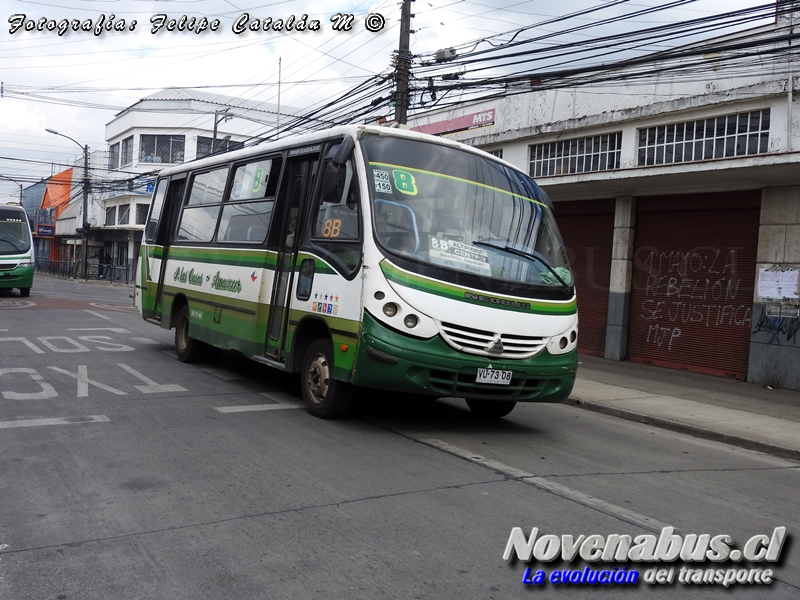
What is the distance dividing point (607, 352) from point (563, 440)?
904 cm

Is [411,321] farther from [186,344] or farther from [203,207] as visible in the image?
[186,344]

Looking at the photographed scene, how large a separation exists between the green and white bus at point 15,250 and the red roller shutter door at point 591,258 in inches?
637

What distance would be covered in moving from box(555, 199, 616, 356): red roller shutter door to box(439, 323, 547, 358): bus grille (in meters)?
9.88

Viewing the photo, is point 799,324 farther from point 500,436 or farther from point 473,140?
point 473,140

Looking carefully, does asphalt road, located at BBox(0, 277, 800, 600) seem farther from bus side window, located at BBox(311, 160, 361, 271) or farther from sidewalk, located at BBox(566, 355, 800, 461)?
bus side window, located at BBox(311, 160, 361, 271)

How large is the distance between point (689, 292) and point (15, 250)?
19.4 m

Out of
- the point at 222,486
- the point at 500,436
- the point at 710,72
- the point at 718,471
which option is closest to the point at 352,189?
the point at 500,436

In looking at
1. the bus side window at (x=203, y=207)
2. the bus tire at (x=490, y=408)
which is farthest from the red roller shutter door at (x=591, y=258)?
the bus side window at (x=203, y=207)

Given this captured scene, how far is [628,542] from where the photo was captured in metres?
4.96

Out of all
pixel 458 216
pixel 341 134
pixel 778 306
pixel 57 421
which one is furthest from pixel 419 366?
pixel 778 306

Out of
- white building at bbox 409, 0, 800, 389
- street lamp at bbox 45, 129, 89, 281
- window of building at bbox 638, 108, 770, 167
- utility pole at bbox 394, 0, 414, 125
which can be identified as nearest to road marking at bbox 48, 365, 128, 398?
utility pole at bbox 394, 0, 414, 125

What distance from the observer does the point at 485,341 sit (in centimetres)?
748

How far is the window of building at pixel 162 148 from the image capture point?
4975 centimetres

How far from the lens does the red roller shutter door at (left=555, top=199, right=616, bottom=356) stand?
17.2 metres
